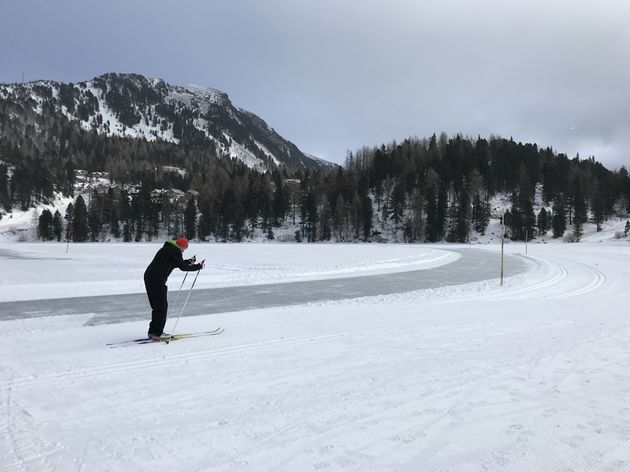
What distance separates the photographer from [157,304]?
736 cm

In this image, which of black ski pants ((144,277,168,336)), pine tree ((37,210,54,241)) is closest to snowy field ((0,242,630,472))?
black ski pants ((144,277,168,336))

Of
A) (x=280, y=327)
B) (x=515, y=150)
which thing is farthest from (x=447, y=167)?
(x=280, y=327)

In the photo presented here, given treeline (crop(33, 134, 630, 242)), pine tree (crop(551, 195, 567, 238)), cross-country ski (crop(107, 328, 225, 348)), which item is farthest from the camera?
treeline (crop(33, 134, 630, 242))

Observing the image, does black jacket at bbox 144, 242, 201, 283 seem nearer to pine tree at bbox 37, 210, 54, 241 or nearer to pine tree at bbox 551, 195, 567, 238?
pine tree at bbox 551, 195, 567, 238

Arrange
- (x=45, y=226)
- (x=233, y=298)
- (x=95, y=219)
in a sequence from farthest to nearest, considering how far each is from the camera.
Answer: (x=95, y=219) → (x=45, y=226) → (x=233, y=298)

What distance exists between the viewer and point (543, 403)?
4.48 meters

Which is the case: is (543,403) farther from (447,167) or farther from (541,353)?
(447,167)

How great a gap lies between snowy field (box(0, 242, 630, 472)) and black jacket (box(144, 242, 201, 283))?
120 centimetres

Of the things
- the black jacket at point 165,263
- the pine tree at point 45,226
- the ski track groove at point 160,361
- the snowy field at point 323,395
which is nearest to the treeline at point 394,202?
the pine tree at point 45,226

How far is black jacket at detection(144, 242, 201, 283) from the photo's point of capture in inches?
287

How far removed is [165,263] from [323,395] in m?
4.04

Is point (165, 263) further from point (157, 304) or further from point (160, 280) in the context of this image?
point (157, 304)

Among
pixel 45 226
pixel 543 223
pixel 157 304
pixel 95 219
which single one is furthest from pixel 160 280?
pixel 45 226

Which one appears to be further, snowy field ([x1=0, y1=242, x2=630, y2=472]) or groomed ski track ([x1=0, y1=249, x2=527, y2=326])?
groomed ski track ([x1=0, y1=249, x2=527, y2=326])
